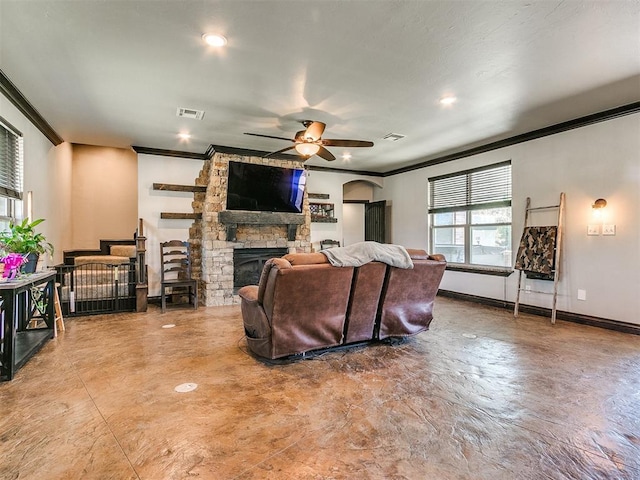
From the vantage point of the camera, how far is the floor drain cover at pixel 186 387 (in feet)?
8.36

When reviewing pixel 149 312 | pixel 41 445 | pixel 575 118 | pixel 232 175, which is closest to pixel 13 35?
pixel 41 445

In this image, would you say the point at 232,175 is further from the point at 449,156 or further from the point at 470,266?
the point at 470,266

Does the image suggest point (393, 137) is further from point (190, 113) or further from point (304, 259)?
point (304, 259)

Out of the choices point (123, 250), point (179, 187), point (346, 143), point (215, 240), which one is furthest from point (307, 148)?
point (123, 250)

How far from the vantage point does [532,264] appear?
4898mm

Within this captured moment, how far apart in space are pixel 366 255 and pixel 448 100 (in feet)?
7.01

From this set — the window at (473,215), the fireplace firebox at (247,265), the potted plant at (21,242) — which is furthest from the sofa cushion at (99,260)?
the window at (473,215)

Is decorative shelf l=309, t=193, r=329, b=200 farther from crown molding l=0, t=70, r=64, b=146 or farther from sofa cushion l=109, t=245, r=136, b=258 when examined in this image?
crown molding l=0, t=70, r=64, b=146

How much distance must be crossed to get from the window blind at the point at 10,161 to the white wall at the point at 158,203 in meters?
1.96

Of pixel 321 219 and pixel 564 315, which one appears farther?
pixel 321 219

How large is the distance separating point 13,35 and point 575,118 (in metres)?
6.01

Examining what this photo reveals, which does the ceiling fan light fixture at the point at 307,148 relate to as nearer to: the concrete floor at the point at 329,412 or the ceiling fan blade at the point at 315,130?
the ceiling fan blade at the point at 315,130

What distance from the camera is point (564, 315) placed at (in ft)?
15.4

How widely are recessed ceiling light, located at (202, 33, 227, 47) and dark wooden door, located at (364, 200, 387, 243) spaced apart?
593cm
